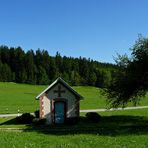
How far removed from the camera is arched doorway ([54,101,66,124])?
49375 mm

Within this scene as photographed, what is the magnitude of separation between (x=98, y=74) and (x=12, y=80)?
121ft

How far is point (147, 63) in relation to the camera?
46.9 meters

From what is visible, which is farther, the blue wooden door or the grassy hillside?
the grassy hillside

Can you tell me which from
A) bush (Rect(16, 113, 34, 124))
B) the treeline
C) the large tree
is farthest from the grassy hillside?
the treeline

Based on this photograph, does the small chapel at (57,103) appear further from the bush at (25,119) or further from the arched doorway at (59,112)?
the bush at (25,119)

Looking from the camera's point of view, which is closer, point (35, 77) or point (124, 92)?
point (124, 92)

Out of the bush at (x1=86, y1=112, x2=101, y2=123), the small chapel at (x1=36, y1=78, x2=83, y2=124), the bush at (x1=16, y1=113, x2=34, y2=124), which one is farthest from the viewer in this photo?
the small chapel at (x1=36, y1=78, x2=83, y2=124)

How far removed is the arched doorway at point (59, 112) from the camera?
49375 mm

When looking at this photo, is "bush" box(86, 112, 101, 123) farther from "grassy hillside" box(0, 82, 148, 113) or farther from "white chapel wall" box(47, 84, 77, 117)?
"grassy hillside" box(0, 82, 148, 113)

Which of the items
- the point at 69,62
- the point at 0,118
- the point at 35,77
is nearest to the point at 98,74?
the point at 69,62

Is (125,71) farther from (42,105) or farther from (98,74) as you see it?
(98,74)

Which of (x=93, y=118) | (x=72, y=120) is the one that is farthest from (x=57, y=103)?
(x=93, y=118)

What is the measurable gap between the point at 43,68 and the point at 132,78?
124 m

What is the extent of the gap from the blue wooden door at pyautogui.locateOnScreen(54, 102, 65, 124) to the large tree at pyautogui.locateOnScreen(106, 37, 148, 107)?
534cm
